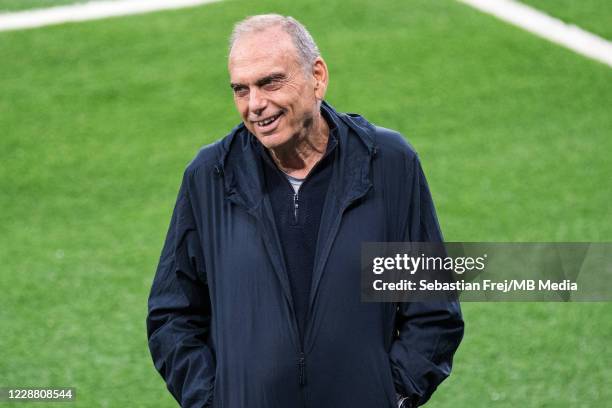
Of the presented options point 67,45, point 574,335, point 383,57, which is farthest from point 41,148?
point 574,335

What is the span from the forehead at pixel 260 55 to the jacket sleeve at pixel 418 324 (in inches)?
20.3

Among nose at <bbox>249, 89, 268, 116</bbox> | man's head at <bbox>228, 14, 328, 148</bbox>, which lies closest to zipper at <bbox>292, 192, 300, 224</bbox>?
man's head at <bbox>228, 14, 328, 148</bbox>

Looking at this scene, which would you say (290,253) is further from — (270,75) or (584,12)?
(584,12)

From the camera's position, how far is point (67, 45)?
1415cm

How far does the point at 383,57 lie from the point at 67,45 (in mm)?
3885

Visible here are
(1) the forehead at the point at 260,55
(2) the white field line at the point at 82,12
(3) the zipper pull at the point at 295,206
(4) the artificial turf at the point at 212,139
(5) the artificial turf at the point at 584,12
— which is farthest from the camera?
(2) the white field line at the point at 82,12

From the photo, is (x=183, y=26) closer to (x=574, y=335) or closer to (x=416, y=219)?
(x=574, y=335)

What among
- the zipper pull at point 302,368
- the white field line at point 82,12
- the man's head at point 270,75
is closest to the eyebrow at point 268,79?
the man's head at point 270,75

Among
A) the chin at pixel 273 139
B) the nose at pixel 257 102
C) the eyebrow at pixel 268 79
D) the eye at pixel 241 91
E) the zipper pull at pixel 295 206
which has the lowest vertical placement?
the zipper pull at pixel 295 206

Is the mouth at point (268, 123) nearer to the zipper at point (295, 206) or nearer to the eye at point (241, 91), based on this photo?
the eye at point (241, 91)

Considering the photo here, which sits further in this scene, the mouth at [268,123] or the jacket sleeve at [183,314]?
the jacket sleeve at [183,314]

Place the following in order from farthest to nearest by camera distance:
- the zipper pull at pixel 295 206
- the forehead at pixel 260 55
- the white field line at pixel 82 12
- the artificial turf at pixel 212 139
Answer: the white field line at pixel 82 12, the artificial turf at pixel 212 139, the zipper pull at pixel 295 206, the forehead at pixel 260 55

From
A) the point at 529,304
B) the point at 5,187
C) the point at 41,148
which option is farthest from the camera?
the point at 41,148

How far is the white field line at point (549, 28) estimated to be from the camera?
1402cm
